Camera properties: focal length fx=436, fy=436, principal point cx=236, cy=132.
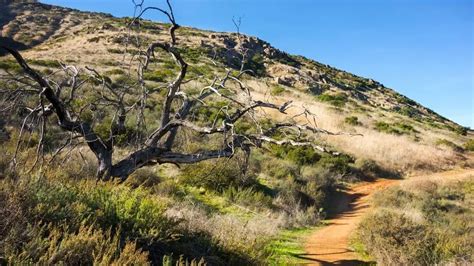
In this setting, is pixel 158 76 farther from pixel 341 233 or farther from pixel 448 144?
pixel 341 233

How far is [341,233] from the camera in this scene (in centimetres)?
1216

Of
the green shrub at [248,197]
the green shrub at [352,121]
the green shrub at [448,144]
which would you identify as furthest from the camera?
the green shrub at [352,121]

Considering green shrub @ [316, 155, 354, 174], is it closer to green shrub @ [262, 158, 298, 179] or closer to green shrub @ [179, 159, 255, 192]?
green shrub @ [262, 158, 298, 179]

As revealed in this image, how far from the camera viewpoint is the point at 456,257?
8.56 metres

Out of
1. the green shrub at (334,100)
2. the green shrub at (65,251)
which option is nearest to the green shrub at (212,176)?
the green shrub at (65,251)

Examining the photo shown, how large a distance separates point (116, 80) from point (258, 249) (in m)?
23.7

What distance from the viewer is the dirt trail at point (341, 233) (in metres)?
9.62

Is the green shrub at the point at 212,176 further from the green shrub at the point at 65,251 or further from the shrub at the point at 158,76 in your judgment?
the shrub at the point at 158,76

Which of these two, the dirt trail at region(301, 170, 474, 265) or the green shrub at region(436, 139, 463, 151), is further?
the green shrub at region(436, 139, 463, 151)

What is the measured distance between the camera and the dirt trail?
9.62 m

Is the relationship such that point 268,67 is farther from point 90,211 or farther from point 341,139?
point 90,211

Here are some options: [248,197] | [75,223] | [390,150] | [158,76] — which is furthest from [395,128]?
[75,223]

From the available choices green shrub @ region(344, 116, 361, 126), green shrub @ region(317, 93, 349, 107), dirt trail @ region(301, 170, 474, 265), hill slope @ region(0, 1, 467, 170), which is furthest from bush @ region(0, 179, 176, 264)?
green shrub @ region(317, 93, 349, 107)

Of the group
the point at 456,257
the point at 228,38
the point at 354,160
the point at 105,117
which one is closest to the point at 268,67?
the point at 228,38
